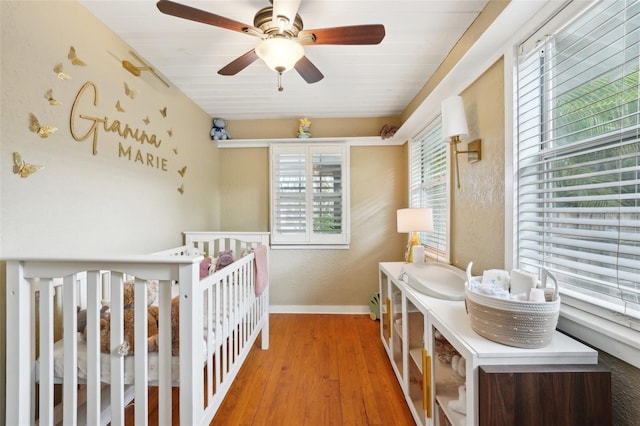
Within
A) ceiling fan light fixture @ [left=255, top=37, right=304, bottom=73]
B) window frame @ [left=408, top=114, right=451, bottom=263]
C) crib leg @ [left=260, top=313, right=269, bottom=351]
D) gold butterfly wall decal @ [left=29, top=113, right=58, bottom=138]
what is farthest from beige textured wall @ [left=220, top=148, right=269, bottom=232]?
gold butterfly wall decal @ [left=29, top=113, right=58, bottom=138]

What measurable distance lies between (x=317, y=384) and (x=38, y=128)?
2.08 metres

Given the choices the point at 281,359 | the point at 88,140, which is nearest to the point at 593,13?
the point at 88,140

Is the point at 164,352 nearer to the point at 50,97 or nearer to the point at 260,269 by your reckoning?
the point at 260,269

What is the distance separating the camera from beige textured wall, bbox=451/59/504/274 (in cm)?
138

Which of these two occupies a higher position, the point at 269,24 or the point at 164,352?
the point at 269,24

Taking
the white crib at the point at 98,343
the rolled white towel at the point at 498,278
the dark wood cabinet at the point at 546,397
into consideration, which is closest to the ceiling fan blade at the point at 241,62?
the white crib at the point at 98,343

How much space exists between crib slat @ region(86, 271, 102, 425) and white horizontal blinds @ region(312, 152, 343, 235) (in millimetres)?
2152

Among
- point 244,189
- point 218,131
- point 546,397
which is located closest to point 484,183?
point 546,397

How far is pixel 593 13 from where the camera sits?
3.08 feet

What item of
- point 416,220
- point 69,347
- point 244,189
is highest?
point 244,189

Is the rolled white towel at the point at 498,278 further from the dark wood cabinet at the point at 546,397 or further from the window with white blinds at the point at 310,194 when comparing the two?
the window with white blinds at the point at 310,194

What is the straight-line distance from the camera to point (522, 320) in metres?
0.86

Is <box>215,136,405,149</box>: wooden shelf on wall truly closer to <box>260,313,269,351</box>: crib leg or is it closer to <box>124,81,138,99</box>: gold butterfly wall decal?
<box>124,81,138,99</box>: gold butterfly wall decal

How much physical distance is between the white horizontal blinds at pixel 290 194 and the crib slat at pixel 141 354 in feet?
6.60
